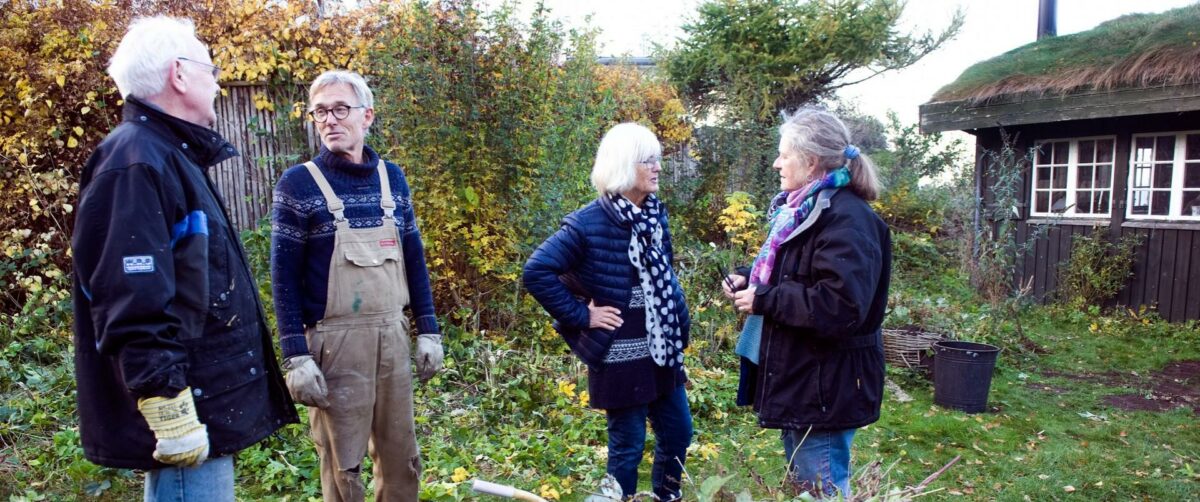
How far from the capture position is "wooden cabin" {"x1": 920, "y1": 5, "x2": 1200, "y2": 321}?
7.41m

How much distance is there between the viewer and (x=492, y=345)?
500 cm

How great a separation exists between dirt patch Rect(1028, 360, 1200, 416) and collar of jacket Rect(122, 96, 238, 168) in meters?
5.97

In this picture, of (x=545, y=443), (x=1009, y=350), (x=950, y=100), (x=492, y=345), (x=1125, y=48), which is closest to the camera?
(x=545, y=443)

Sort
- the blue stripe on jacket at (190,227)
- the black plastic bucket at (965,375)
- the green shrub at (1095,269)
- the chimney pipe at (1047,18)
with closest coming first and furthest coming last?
1. the blue stripe on jacket at (190,227)
2. the black plastic bucket at (965,375)
3. the green shrub at (1095,269)
4. the chimney pipe at (1047,18)

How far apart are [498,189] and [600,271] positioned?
263 centimetres

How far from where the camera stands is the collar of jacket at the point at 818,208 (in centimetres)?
→ 242

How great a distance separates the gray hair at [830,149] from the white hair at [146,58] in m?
1.91

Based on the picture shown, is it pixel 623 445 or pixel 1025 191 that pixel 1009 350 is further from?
pixel 623 445

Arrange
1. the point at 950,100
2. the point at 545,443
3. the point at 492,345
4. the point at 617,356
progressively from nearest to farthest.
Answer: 1. the point at 617,356
2. the point at 545,443
3. the point at 492,345
4. the point at 950,100

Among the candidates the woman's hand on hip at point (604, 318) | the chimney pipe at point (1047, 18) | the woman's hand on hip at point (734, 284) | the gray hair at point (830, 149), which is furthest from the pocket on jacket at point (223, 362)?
the chimney pipe at point (1047, 18)

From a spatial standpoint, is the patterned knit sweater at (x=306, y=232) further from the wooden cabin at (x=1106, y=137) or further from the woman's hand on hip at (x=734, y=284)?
the wooden cabin at (x=1106, y=137)

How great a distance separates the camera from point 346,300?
7.82ft

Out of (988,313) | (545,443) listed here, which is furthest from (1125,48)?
(545,443)

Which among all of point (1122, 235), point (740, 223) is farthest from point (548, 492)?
point (1122, 235)
